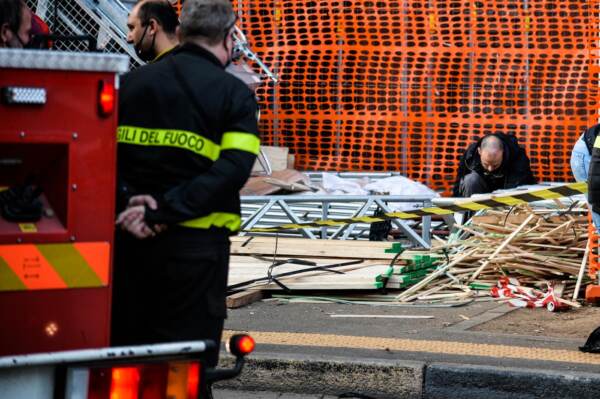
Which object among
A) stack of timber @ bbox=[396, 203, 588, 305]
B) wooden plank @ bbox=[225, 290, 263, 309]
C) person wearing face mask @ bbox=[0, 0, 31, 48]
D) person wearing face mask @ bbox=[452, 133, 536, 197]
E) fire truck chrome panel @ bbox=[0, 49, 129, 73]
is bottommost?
wooden plank @ bbox=[225, 290, 263, 309]

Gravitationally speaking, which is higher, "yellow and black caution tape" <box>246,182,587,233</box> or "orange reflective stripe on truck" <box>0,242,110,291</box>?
"orange reflective stripe on truck" <box>0,242,110,291</box>

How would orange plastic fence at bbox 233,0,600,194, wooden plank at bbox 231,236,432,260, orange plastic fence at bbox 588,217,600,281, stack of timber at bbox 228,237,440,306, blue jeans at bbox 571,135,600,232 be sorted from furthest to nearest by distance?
1. orange plastic fence at bbox 233,0,600,194
2. wooden plank at bbox 231,236,432,260
3. stack of timber at bbox 228,237,440,306
4. orange plastic fence at bbox 588,217,600,281
5. blue jeans at bbox 571,135,600,232

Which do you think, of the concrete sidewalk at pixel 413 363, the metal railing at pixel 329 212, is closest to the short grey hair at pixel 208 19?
the concrete sidewalk at pixel 413 363

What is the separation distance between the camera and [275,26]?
1571 cm

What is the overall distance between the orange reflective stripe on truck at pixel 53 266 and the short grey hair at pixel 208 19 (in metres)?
1.30

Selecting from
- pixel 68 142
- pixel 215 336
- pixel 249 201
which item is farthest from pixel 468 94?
pixel 68 142

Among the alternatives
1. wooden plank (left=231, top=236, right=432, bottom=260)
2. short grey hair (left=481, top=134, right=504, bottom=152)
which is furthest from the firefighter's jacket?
short grey hair (left=481, top=134, right=504, bottom=152)

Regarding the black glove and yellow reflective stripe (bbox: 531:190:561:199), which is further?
yellow reflective stripe (bbox: 531:190:561:199)

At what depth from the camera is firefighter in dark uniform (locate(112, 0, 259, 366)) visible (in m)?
4.64

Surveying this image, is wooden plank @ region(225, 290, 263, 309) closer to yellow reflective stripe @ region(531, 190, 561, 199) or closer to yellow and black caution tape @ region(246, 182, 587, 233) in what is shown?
yellow and black caution tape @ region(246, 182, 587, 233)

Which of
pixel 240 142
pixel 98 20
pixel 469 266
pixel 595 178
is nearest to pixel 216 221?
pixel 240 142

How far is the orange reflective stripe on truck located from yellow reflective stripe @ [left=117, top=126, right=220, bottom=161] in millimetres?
937

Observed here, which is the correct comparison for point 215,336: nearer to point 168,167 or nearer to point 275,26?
point 168,167

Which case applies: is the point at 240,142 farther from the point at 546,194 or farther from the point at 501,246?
the point at 501,246
